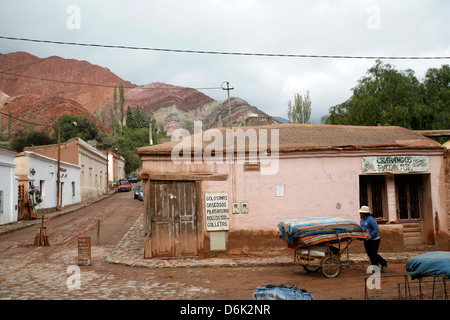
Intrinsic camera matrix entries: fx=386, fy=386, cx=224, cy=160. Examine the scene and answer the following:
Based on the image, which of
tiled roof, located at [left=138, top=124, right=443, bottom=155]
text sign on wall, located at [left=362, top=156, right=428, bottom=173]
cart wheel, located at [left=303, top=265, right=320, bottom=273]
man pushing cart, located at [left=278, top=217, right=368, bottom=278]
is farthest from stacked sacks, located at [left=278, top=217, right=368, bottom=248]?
text sign on wall, located at [left=362, top=156, right=428, bottom=173]

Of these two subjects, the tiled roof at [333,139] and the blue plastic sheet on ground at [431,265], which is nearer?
the blue plastic sheet on ground at [431,265]

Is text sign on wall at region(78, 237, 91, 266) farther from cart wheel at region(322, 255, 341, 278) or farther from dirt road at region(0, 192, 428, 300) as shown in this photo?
cart wheel at region(322, 255, 341, 278)

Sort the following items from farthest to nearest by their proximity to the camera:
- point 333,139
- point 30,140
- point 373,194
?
point 30,140
point 373,194
point 333,139

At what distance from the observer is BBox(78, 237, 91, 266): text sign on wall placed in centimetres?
1105

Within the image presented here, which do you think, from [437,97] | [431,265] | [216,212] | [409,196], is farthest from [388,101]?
[431,265]

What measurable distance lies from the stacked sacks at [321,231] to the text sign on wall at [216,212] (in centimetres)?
278

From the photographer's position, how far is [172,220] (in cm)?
1158

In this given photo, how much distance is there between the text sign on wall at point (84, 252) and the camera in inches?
435

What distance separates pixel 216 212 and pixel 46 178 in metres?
21.0

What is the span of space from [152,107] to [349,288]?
649 feet

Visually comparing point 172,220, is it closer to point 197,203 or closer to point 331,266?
point 197,203

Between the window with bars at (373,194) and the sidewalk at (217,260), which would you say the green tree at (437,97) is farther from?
the sidewalk at (217,260)

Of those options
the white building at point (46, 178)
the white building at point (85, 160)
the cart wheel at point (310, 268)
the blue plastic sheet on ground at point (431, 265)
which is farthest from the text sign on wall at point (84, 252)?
the white building at point (85, 160)
